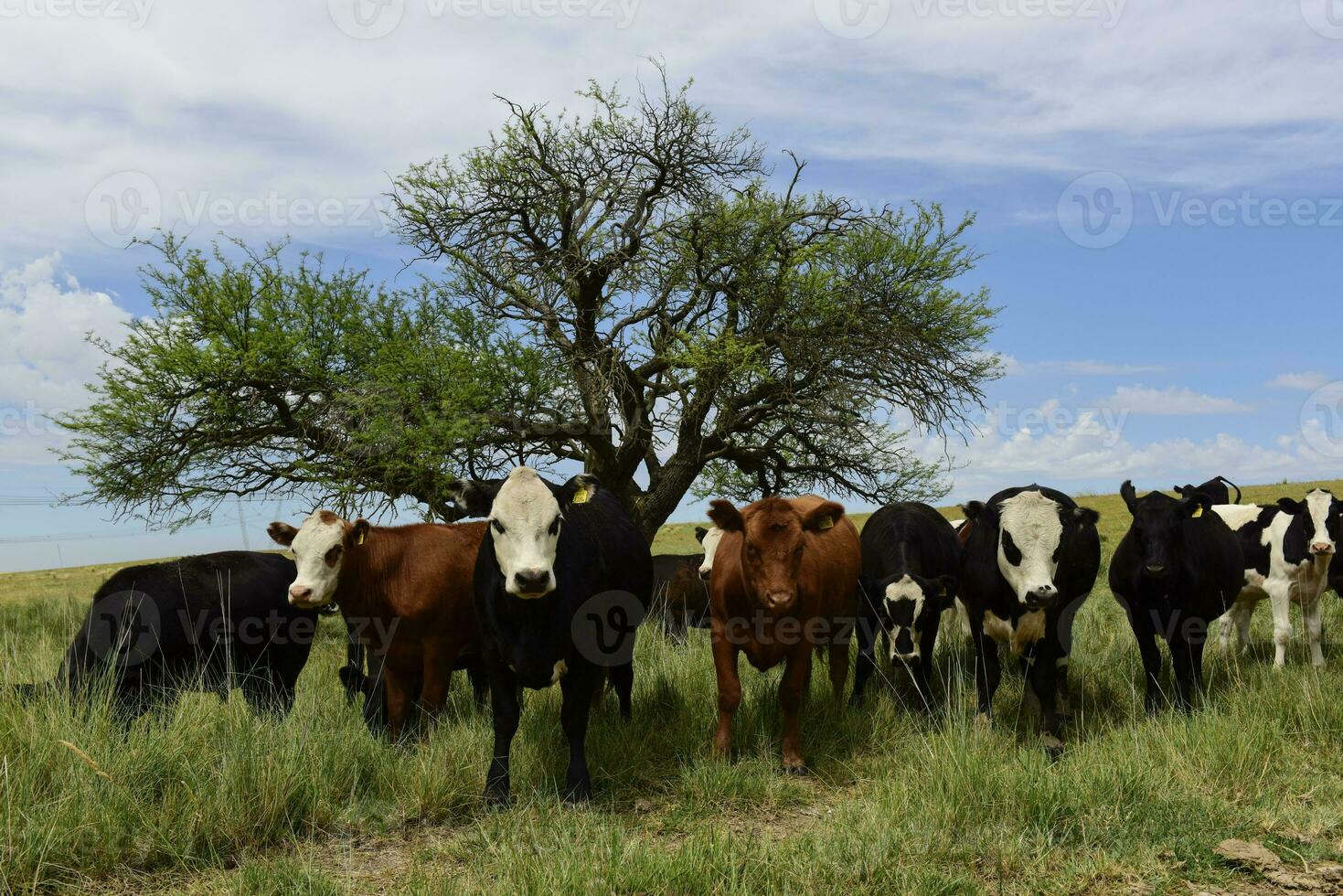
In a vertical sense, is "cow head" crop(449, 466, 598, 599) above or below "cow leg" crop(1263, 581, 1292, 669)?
above

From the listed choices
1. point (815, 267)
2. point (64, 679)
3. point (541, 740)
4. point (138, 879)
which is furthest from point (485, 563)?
point (815, 267)

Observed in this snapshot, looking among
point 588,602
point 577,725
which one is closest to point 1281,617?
point 588,602

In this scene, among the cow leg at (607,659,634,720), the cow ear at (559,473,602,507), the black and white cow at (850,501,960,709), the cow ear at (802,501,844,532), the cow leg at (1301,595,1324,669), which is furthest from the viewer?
the cow leg at (1301,595,1324,669)

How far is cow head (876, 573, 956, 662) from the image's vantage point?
26.0 ft

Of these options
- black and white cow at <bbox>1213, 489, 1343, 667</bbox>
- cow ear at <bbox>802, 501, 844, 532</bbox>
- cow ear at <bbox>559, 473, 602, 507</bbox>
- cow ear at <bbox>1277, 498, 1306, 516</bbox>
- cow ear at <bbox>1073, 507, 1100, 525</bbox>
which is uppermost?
cow ear at <bbox>559, 473, 602, 507</bbox>

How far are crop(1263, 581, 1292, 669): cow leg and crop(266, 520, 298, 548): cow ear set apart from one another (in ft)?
31.1

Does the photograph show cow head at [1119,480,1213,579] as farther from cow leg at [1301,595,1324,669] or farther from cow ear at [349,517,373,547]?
cow ear at [349,517,373,547]

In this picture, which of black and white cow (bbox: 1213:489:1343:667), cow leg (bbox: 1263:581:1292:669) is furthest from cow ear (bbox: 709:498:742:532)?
black and white cow (bbox: 1213:489:1343:667)

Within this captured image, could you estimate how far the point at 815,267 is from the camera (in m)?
20.5

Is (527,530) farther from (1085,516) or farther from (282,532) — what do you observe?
(1085,516)

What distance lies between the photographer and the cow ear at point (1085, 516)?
7728mm

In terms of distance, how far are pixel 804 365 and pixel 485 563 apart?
45.0ft

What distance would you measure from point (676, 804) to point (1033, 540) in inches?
127

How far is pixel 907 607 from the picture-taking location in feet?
26.3
